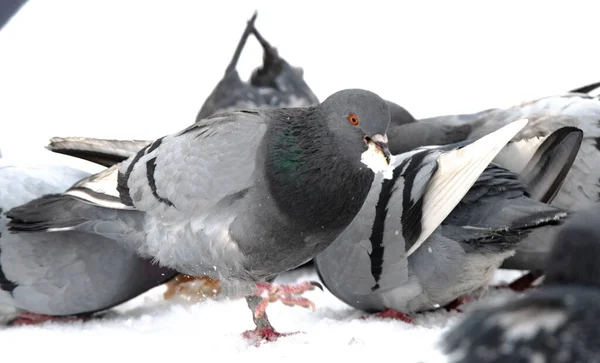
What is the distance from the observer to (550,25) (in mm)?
6160

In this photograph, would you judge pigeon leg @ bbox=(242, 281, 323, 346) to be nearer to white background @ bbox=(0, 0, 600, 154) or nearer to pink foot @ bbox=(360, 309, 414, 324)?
pink foot @ bbox=(360, 309, 414, 324)

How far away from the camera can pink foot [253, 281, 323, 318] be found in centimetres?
278

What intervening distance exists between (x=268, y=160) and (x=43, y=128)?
9.77 feet

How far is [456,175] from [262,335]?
784 mm

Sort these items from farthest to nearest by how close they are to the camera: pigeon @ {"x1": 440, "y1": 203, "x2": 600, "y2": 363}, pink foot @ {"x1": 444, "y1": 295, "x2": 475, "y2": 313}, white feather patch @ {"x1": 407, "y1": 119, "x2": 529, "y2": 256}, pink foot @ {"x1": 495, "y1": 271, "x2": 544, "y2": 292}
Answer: pink foot @ {"x1": 495, "y1": 271, "x2": 544, "y2": 292}
pink foot @ {"x1": 444, "y1": 295, "x2": 475, "y2": 313}
white feather patch @ {"x1": 407, "y1": 119, "x2": 529, "y2": 256}
pigeon @ {"x1": 440, "y1": 203, "x2": 600, "y2": 363}

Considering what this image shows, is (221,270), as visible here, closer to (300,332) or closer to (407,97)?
(300,332)

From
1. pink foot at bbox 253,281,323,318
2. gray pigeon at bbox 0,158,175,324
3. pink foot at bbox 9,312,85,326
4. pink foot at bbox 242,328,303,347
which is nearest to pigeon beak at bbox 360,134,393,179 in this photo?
pink foot at bbox 253,281,323,318

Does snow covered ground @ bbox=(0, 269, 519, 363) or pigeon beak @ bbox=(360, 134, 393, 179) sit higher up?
pigeon beak @ bbox=(360, 134, 393, 179)

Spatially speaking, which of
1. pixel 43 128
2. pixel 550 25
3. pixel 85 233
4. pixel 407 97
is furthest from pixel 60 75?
pixel 550 25

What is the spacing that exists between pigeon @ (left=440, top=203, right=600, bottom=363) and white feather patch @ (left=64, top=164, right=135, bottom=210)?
1645 mm

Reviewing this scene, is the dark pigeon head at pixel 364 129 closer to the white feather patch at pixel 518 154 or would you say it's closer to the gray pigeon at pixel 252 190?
the gray pigeon at pixel 252 190

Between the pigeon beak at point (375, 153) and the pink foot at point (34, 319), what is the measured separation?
1279 mm

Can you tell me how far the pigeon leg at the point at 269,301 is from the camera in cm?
278

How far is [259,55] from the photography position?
592 centimetres
